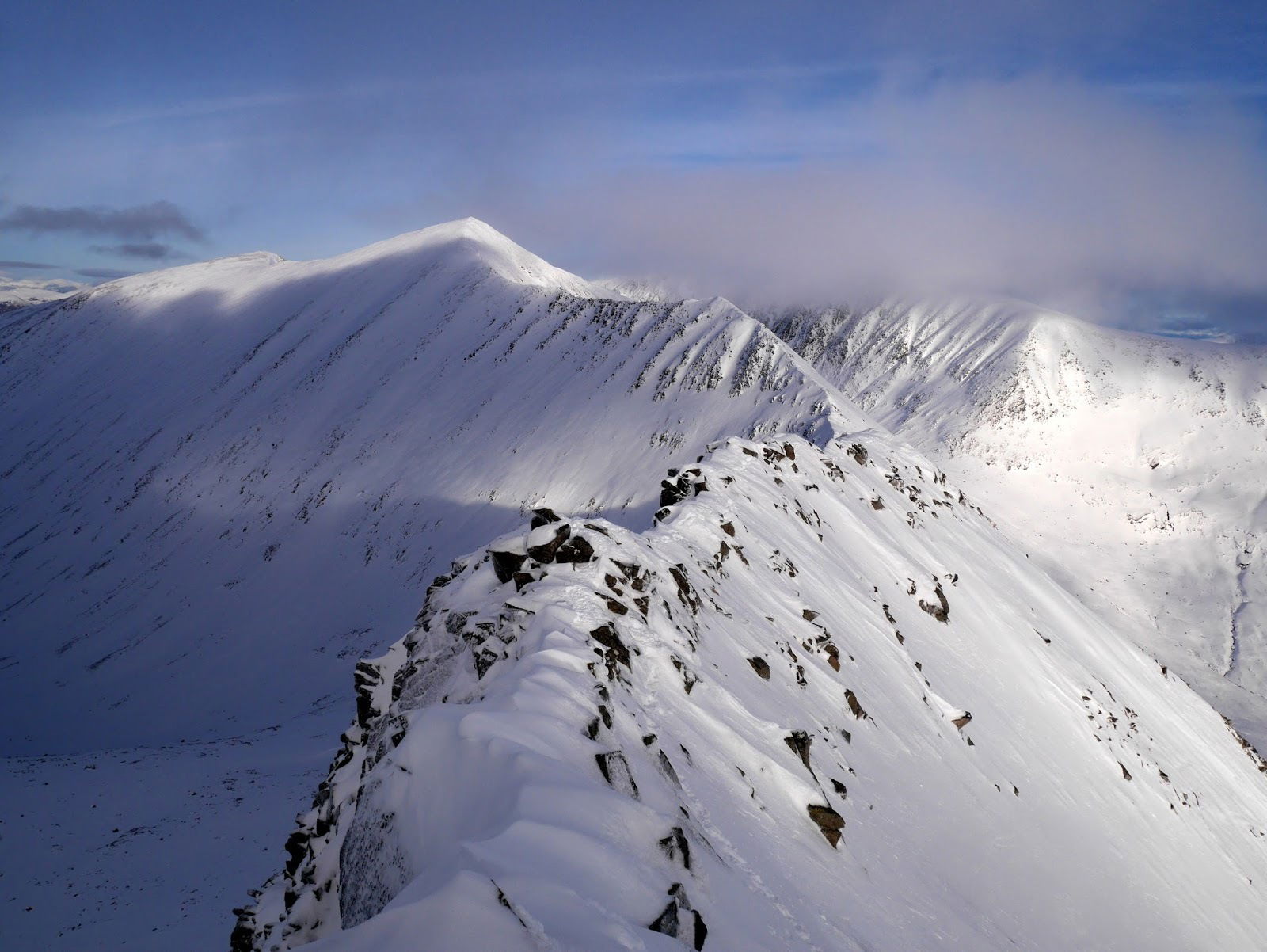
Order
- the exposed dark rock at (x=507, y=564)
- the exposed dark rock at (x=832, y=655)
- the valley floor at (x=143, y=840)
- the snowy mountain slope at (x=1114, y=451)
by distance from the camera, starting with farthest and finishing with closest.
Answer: the snowy mountain slope at (x=1114, y=451) → the valley floor at (x=143, y=840) → the exposed dark rock at (x=832, y=655) → the exposed dark rock at (x=507, y=564)

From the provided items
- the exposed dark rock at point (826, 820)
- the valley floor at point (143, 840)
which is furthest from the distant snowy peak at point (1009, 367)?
the exposed dark rock at point (826, 820)

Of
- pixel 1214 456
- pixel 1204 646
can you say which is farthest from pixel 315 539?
pixel 1214 456

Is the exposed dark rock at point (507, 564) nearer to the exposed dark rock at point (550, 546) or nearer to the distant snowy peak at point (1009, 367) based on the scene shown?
the exposed dark rock at point (550, 546)

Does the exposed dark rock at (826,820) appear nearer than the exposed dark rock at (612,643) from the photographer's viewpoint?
No

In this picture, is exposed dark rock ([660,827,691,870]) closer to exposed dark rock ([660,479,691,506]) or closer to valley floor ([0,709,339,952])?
exposed dark rock ([660,479,691,506])

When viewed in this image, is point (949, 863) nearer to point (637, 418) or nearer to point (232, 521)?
point (637, 418)

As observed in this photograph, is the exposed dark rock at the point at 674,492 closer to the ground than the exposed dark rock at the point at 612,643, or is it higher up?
higher up

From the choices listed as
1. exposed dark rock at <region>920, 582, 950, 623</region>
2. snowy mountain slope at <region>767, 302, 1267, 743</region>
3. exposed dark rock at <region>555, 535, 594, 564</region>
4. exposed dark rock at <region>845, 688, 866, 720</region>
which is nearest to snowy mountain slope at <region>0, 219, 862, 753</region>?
exposed dark rock at <region>920, 582, 950, 623</region>

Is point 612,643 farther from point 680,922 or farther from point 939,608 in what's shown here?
point 939,608
